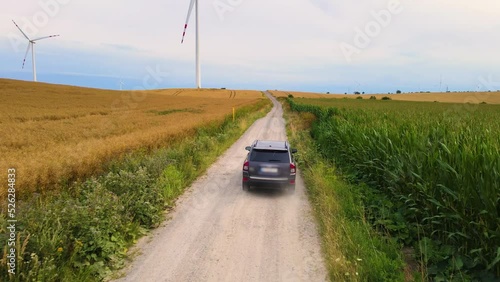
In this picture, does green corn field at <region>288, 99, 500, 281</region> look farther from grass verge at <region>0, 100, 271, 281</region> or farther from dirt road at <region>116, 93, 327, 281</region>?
grass verge at <region>0, 100, 271, 281</region>

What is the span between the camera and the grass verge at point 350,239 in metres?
4.95

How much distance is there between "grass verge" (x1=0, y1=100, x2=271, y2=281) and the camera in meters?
4.50

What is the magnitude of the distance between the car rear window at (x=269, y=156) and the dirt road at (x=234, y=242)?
1.22m

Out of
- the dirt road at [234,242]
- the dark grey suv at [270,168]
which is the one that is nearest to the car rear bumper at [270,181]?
A: the dark grey suv at [270,168]

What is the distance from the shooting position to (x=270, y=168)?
9.64 metres

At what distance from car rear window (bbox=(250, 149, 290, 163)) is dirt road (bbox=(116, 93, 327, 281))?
1216mm

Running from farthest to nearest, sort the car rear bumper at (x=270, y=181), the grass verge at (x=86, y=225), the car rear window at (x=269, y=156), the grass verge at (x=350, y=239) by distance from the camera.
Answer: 1. the car rear window at (x=269, y=156)
2. the car rear bumper at (x=270, y=181)
3. the grass verge at (x=350, y=239)
4. the grass verge at (x=86, y=225)

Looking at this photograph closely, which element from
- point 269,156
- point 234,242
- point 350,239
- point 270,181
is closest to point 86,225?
point 234,242

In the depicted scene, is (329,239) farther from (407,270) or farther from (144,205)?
(144,205)

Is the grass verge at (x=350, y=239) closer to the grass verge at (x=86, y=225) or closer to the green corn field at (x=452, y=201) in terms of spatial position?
the green corn field at (x=452, y=201)

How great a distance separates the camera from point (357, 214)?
7.42m

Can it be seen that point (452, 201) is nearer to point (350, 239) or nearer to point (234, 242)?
point (350, 239)

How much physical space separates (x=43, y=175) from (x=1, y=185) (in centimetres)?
119

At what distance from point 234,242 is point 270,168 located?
11.7 feet
